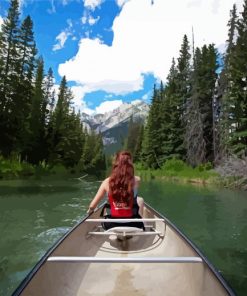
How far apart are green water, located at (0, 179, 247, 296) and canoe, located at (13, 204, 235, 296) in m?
1.42

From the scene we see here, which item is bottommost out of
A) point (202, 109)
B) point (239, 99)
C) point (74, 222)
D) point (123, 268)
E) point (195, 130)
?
point (74, 222)

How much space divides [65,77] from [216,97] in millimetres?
33577

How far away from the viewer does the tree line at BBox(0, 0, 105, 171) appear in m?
38.5

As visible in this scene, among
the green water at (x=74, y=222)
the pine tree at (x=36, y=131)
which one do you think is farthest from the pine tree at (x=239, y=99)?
the pine tree at (x=36, y=131)

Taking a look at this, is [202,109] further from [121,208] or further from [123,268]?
[123,268]

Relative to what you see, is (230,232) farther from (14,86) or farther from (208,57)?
(208,57)

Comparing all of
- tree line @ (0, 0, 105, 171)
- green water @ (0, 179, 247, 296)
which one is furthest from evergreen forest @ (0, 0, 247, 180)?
green water @ (0, 179, 247, 296)

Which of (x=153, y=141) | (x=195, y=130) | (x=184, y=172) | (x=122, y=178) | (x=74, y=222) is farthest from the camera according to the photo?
(x=153, y=141)

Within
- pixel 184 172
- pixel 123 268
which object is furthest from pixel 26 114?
pixel 123 268

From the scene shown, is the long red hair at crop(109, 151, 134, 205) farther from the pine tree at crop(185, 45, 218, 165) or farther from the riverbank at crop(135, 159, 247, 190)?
the pine tree at crop(185, 45, 218, 165)

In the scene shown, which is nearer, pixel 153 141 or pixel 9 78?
pixel 9 78

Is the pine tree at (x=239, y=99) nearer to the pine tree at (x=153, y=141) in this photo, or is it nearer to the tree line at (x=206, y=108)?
the tree line at (x=206, y=108)

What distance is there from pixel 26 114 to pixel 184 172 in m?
18.2

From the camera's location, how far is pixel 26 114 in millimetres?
42312
